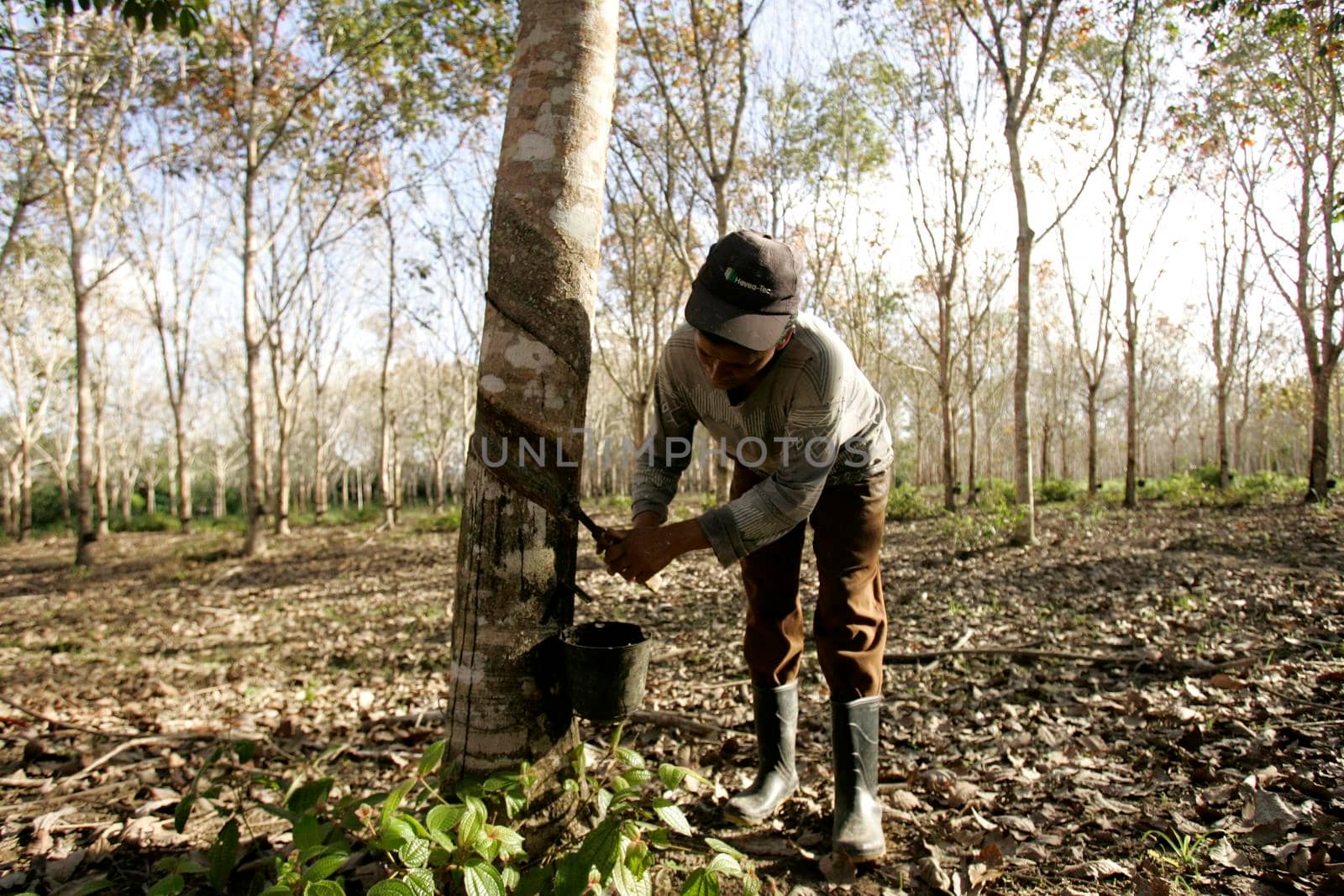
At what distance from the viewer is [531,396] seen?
5.90 feet

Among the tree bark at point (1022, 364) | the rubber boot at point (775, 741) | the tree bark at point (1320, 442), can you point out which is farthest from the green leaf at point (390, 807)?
the tree bark at point (1320, 442)

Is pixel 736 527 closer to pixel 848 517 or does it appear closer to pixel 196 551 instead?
pixel 848 517

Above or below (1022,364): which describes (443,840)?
below

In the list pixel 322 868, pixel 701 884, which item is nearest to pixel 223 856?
pixel 322 868

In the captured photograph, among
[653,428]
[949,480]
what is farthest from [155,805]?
[949,480]

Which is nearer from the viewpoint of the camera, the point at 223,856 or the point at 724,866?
the point at 724,866

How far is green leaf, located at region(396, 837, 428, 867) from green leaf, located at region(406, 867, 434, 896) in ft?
0.12

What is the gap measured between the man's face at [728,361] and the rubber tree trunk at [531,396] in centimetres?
35

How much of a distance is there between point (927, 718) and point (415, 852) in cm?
213

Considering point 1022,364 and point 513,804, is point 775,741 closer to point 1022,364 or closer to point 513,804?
point 513,804

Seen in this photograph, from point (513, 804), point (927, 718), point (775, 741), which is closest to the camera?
point (513, 804)

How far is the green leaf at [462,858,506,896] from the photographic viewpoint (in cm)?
125

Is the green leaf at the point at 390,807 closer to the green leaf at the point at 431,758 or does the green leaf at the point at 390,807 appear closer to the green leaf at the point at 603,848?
the green leaf at the point at 431,758

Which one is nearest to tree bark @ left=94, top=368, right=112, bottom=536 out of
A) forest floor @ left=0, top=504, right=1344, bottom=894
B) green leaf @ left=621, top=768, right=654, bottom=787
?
forest floor @ left=0, top=504, right=1344, bottom=894
